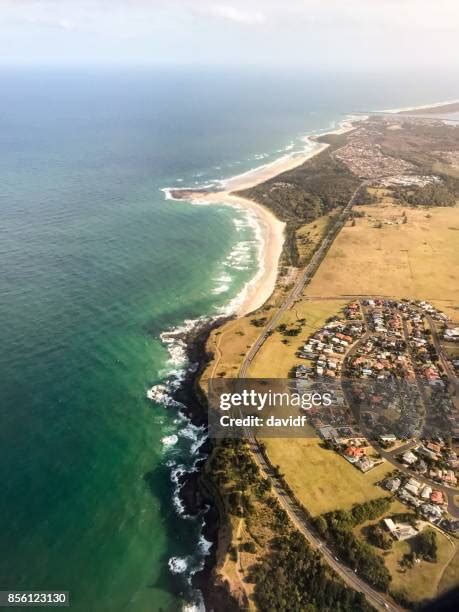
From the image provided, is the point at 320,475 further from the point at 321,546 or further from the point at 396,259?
the point at 396,259

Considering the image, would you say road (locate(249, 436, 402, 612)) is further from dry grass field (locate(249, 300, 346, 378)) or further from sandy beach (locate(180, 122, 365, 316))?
sandy beach (locate(180, 122, 365, 316))

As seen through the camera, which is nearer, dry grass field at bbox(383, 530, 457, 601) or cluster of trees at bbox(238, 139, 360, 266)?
dry grass field at bbox(383, 530, 457, 601)

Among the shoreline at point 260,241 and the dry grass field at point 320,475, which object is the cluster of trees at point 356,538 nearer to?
the dry grass field at point 320,475

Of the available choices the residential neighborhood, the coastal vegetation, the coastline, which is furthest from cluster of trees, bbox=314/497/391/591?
the coastline

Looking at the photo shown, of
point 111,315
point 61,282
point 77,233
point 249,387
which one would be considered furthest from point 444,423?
point 77,233

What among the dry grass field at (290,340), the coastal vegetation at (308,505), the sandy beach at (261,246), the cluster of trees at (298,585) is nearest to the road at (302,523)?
the coastal vegetation at (308,505)

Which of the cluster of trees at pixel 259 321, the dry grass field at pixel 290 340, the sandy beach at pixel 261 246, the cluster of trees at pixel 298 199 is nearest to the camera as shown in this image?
the dry grass field at pixel 290 340

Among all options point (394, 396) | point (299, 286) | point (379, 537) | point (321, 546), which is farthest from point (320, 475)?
point (299, 286)
